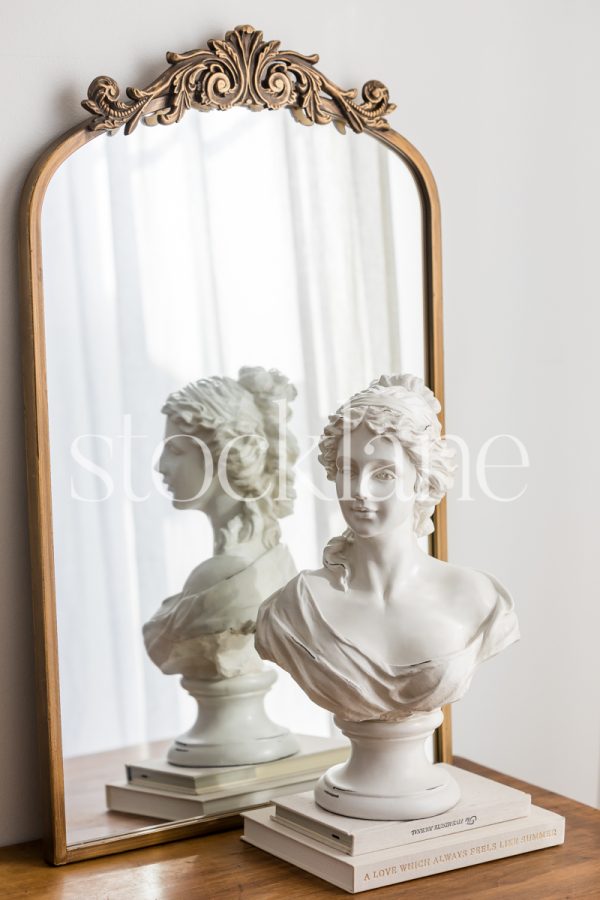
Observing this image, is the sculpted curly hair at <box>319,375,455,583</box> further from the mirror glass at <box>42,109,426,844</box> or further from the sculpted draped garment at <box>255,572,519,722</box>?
the mirror glass at <box>42,109,426,844</box>

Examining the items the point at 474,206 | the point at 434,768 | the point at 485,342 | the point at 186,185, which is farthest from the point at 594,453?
the point at 186,185

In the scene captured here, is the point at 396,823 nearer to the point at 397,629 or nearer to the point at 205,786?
the point at 397,629

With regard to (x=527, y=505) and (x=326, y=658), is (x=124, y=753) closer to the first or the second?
(x=326, y=658)

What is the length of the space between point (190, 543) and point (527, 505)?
891mm

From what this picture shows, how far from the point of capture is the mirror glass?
1.93m

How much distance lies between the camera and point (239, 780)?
210cm

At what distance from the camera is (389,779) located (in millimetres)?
1880

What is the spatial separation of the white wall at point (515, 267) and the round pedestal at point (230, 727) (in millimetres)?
322

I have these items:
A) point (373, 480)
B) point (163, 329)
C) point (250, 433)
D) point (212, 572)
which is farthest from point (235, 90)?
point (212, 572)

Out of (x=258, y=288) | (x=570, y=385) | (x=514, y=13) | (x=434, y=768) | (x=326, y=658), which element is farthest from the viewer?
(x=570, y=385)

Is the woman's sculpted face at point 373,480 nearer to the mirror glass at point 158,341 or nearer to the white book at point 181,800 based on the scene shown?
the mirror glass at point 158,341

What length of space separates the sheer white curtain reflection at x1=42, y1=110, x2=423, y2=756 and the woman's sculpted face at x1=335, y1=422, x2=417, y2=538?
1.07 ft

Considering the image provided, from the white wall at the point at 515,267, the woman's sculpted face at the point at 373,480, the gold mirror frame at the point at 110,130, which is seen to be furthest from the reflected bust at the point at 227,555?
the white wall at the point at 515,267

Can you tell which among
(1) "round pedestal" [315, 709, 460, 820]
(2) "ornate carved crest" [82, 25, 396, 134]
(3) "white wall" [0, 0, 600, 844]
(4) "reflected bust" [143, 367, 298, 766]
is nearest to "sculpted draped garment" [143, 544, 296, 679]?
(4) "reflected bust" [143, 367, 298, 766]
